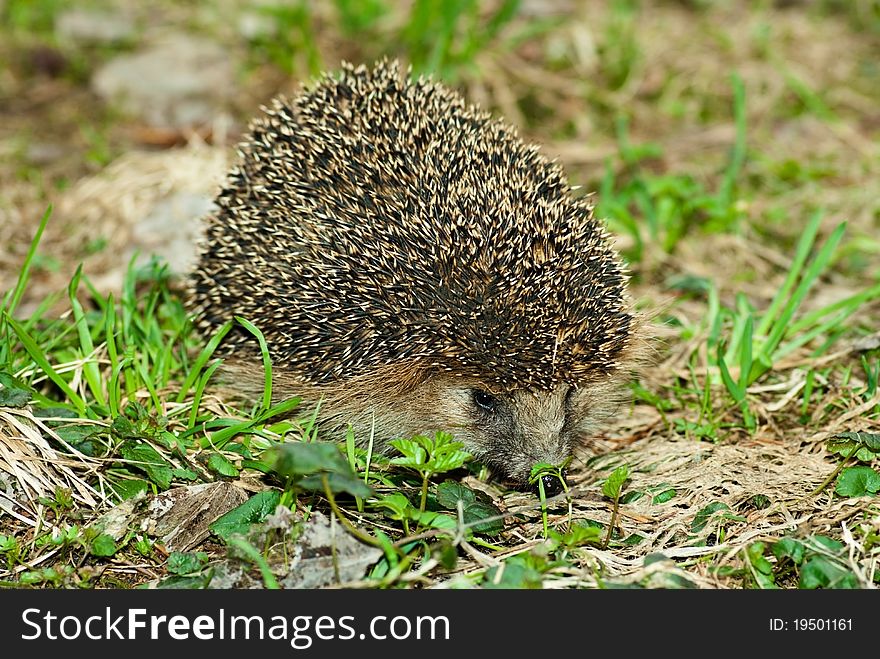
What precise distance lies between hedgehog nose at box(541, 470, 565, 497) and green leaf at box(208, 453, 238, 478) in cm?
164

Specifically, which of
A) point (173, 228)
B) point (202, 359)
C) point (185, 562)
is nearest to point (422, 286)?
point (202, 359)

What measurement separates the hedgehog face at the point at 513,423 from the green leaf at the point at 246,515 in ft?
3.78

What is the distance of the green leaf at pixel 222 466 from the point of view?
4.81 metres

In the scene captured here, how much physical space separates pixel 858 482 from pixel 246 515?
3.02 metres

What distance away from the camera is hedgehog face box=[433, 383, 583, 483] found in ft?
16.6

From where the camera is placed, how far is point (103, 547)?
437 centimetres

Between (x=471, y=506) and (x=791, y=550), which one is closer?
(x=791, y=550)

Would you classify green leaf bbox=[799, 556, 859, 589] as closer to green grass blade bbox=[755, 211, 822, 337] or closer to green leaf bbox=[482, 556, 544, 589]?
green leaf bbox=[482, 556, 544, 589]

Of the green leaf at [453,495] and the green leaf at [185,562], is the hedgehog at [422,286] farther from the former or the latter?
the green leaf at [185,562]

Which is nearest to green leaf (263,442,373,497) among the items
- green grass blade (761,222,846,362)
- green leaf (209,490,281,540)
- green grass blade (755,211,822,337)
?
green leaf (209,490,281,540)

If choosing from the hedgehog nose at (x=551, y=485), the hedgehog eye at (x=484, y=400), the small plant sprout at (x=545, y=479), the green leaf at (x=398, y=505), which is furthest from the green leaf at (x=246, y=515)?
the hedgehog nose at (x=551, y=485)

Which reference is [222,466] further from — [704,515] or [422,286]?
[704,515]
